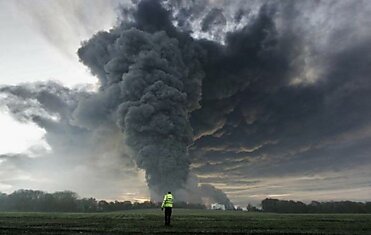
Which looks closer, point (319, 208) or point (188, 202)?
point (319, 208)

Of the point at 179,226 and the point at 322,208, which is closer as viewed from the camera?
the point at 179,226

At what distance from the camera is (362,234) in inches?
898

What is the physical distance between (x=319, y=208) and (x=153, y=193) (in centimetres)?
3961

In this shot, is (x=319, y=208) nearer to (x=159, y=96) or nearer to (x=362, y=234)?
(x=159, y=96)

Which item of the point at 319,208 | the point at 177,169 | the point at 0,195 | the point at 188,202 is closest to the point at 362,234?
the point at 319,208

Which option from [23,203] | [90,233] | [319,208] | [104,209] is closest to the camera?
[90,233]

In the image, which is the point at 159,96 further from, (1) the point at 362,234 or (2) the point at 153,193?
(1) the point at 362,234

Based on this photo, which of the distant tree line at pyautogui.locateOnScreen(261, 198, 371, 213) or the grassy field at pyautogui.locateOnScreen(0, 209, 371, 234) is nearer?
the grassy field at pyautogui.locateOnScreen(0, 209, 371, 234)

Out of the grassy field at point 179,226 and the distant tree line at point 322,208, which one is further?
the distant tree line at point 322,208

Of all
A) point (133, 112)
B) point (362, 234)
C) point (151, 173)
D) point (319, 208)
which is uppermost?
point (133, 112)

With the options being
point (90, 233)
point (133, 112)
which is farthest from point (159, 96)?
point (90, 233)

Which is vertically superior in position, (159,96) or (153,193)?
(159,96)

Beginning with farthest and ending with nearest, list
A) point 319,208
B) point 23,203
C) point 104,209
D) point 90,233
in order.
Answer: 1. point 104,209
2. point 23,203
3. point 319,208
4. point 90,233

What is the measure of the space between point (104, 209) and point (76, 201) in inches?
291
